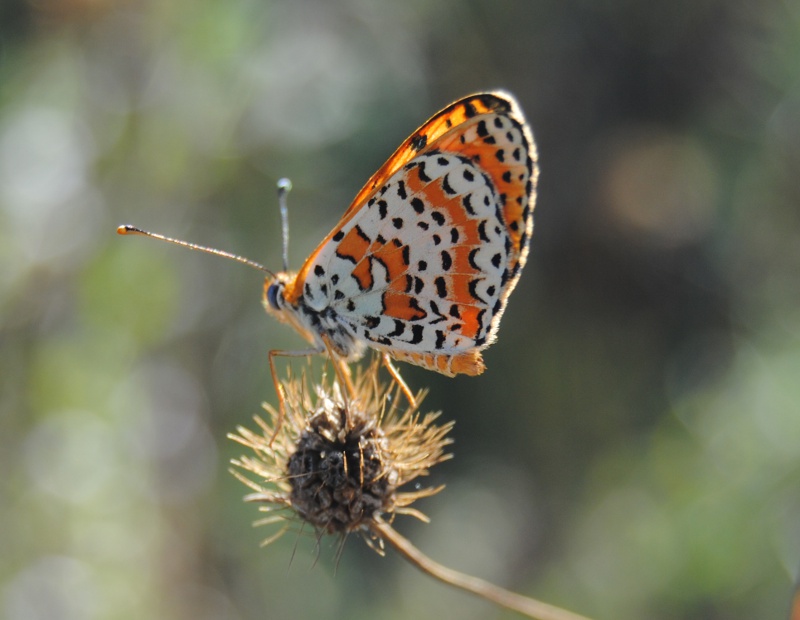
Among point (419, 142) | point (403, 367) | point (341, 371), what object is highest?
point (419, 142)

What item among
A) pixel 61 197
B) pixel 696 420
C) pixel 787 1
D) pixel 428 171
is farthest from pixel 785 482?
pixel 61 197

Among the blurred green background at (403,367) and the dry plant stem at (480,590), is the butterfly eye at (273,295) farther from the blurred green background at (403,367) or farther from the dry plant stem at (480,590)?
the blurred green background at (403,367)

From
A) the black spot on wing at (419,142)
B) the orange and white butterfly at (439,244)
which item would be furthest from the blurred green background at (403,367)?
the black spot on wing at (419,142)

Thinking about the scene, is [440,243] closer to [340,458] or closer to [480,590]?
[340,458]

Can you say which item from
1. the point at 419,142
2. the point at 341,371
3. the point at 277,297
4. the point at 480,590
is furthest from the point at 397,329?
the point at 480,590

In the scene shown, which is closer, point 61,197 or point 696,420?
point 696,420

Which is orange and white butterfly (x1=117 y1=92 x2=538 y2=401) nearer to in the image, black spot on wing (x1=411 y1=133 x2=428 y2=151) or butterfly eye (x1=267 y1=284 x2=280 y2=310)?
black spot on wing (x1=411 y1=133 x2=428 y2=151)

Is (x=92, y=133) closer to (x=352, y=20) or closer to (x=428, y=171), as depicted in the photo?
(x=352, y=20)
